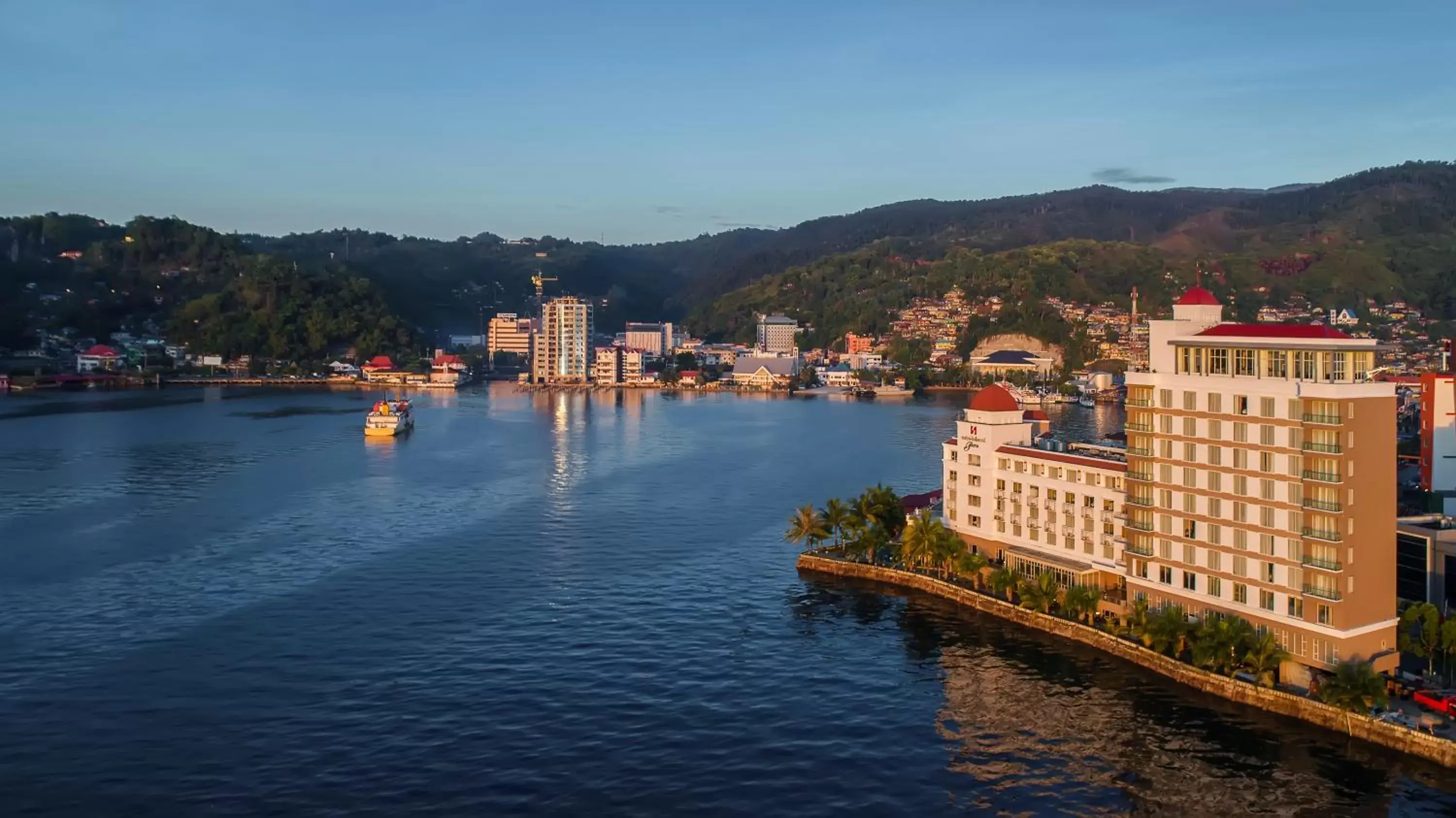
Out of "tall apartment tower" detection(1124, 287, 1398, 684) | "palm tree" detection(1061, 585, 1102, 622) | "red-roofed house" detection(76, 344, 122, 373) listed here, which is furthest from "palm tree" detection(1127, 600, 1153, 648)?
"red-roofed house" detection(76, 344, 122, 373)

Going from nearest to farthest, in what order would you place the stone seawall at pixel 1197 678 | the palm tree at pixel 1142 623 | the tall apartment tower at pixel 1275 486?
the stone seawall at pixel 1197 678
the tall apartment tower at pixel 1275 486
the palm tree at pixel 1142 623

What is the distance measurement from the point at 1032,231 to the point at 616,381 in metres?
72.9

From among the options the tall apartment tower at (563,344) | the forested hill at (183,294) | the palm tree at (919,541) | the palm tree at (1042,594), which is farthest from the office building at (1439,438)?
the forested hill at (183,294)

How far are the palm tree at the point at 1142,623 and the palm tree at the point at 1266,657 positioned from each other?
1.22 meters

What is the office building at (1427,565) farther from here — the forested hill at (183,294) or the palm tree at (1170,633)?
the forested hill at (183,294)

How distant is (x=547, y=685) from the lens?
522 inches

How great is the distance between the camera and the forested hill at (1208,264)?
77.5m

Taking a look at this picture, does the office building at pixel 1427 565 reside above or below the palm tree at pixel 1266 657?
above

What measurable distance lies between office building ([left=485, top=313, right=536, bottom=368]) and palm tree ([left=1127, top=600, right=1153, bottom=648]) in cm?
7489

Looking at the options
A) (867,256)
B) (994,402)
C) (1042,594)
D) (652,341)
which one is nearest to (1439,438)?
(994,402)

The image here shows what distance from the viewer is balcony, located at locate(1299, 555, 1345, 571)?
38.2 ft

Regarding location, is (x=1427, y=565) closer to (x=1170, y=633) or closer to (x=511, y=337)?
(x=1170, y=633)

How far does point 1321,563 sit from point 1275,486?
2.94 ft

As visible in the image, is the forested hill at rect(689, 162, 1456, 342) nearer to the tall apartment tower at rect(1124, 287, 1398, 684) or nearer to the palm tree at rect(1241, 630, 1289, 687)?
the tall apartment tower at rect(1124, 287, 1398, 684)
